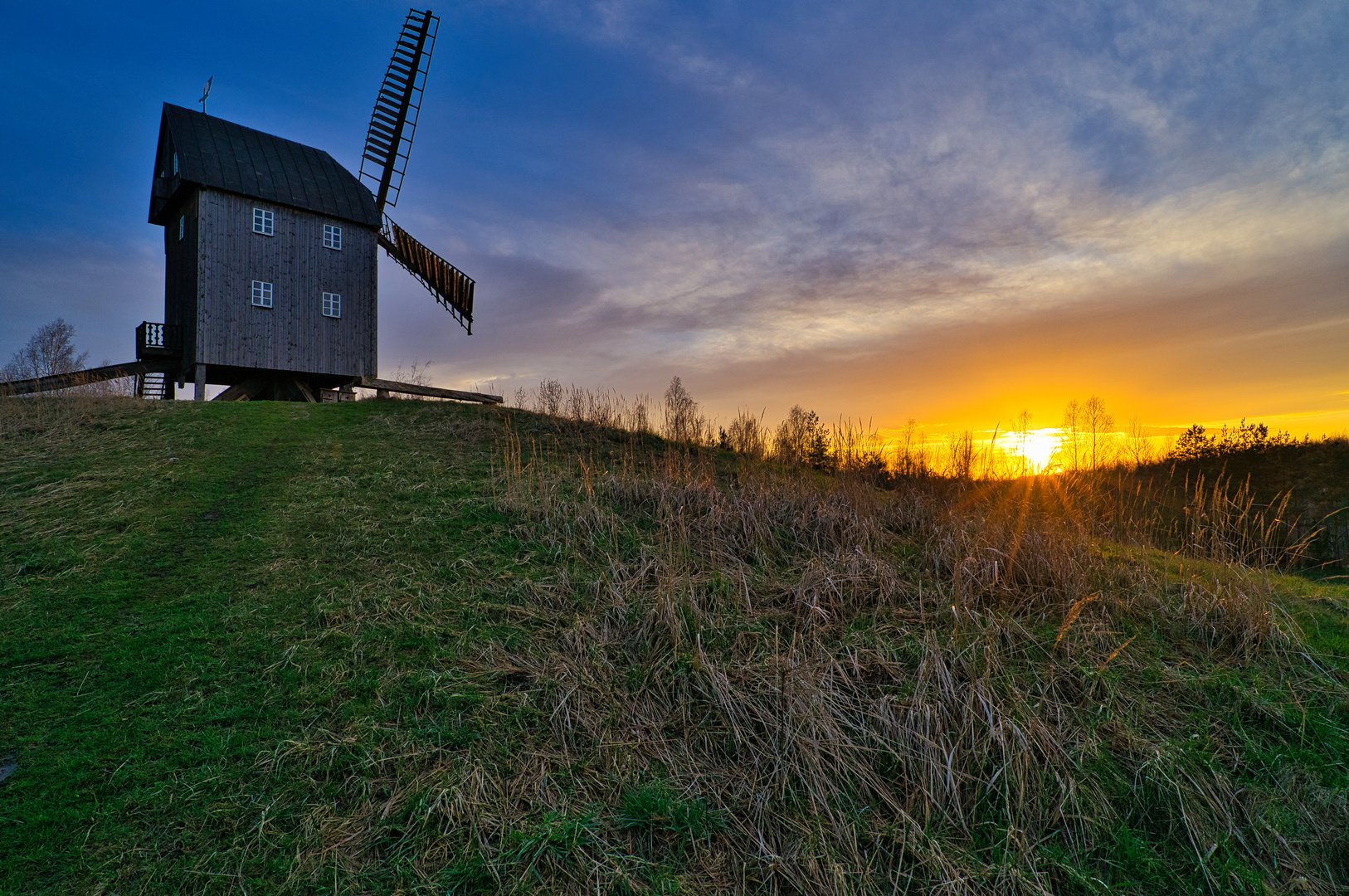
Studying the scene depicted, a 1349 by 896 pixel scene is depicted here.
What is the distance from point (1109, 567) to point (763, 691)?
456cm

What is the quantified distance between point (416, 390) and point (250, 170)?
7527 mm

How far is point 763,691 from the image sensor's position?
446cm

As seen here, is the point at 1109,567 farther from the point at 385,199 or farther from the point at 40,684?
the point at 385,199

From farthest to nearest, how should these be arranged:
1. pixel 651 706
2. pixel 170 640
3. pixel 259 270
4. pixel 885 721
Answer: pixel 259 270
pixel 170 640
pixel 651 706
pixel 885 721

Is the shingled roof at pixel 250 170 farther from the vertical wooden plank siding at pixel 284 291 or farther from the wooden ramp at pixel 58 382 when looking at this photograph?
the wooden ramp at pixel 58 382

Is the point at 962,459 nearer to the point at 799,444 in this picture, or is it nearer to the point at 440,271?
the point at 799,444

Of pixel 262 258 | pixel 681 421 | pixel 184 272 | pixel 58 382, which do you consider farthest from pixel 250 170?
pixel 681 421

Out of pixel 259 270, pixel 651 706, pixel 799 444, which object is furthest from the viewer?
pixel 259 270

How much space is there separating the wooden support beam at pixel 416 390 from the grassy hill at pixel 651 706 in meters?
11.9

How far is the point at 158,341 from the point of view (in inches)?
717

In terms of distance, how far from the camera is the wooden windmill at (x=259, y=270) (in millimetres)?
17453

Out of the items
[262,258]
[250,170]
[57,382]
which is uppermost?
[250,170]

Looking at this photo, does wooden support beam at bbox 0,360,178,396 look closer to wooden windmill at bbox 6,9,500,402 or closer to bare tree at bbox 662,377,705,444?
wooden windmill at bbox 6,9,500,402

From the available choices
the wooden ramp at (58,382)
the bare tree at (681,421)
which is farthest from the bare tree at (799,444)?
the wooden ramp at (58,382)
